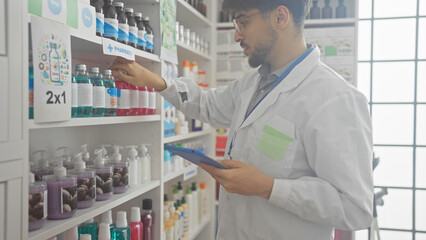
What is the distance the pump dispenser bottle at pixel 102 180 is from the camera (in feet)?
5.99

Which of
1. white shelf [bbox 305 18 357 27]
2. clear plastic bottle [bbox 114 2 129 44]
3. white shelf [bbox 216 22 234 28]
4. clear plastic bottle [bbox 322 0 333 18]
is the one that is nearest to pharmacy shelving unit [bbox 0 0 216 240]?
clear plastic bottle [bbox 114 2 129 44]

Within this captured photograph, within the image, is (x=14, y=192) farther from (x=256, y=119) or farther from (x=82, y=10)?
(x=256, y=119)

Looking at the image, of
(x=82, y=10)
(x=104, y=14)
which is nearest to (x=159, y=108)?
(x=104, y=14)

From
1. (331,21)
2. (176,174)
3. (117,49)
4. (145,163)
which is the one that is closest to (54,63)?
(117,49)

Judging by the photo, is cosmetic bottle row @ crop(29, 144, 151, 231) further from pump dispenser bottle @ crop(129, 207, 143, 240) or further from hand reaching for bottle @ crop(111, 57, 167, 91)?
hand reaching for bottle @ crop(111, 57, 167, 91)

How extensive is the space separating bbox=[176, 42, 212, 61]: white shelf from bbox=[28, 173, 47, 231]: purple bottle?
5.32 feet

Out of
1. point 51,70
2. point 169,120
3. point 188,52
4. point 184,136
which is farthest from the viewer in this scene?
point 188,52

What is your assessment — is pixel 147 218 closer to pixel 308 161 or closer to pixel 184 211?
pixel 184 211

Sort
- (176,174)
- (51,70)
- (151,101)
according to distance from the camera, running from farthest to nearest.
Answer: (176,174) → (151,101) → (51,70)

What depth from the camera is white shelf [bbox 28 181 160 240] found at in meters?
1.35

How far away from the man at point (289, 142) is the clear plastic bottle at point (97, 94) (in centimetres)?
19

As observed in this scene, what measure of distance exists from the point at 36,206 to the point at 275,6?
127 centimetres

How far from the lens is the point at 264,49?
1767 mm

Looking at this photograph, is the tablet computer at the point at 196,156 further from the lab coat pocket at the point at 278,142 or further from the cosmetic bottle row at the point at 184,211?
the cosmetic bottle row at the point at 184,211
